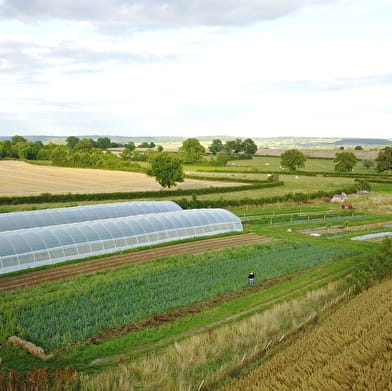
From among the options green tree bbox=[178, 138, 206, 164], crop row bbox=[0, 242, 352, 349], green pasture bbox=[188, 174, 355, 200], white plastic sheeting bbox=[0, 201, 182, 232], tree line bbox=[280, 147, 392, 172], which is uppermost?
green tree bbox=[178, 138, 206, 164]

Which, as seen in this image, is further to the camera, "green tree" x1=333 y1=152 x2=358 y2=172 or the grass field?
"green tree" x1=333 y1=152 x2=358 y2=172

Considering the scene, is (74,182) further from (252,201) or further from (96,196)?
(252,201)

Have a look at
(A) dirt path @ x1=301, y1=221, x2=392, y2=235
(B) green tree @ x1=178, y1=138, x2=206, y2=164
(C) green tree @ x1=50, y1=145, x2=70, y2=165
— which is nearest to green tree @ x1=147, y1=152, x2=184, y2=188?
(A) dirt path @ x1=301, y1=221, x2=392, y2=235

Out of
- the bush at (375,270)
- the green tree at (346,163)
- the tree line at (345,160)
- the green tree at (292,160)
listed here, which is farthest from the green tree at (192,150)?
the bush at (375,270)

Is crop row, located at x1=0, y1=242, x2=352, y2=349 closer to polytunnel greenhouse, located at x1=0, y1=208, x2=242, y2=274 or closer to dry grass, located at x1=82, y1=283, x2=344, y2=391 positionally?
dry grass, located at x1=82, y1=283, x2=344, y2=391

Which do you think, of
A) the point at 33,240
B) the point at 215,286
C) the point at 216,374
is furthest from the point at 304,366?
the point at 33,240

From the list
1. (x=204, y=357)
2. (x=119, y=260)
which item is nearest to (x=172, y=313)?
(x=204, y=357)

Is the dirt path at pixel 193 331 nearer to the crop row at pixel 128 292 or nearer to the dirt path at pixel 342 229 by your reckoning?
the crop row at pixel 128 292
